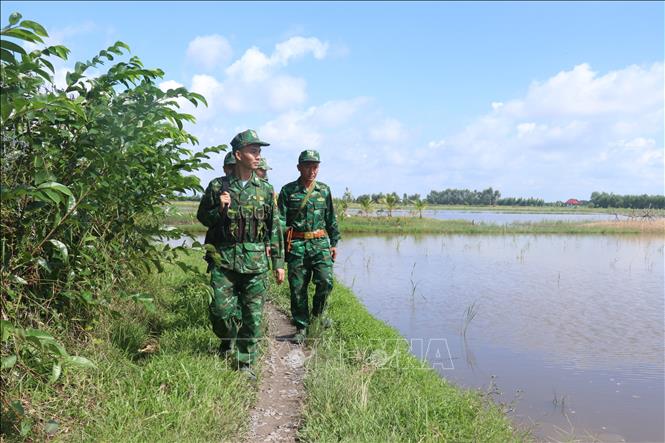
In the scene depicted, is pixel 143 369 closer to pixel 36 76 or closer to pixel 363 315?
pixel 36 76

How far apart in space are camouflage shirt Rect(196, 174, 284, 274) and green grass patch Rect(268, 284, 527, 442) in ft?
3.85

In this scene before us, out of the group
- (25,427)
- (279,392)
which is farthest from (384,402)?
(25,427)

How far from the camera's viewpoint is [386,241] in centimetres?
2520

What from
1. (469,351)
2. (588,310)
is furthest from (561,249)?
(469,351)

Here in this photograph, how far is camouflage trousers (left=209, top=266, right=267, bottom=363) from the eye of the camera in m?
4.46

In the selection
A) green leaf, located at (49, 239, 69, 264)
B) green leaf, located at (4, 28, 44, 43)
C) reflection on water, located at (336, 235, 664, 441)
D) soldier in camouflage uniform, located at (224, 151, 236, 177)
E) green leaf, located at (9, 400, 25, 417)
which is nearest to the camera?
green leaf, located at (4, 28, 44, 43)

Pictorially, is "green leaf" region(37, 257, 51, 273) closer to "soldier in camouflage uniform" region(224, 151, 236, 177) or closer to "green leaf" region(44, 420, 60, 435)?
"green leaf" region(44, 420, 60, 435)

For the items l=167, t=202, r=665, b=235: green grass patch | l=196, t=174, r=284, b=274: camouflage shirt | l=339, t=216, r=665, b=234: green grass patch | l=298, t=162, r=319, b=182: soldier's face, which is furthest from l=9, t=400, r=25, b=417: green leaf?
l=339, t=216, r=665, b=234: green grass patch

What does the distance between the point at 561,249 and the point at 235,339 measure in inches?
816

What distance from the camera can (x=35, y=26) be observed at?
2301 mm

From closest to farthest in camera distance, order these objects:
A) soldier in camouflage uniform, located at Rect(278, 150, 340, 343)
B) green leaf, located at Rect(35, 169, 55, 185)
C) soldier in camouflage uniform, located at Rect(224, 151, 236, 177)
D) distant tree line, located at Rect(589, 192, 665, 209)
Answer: green leaf, located at Rect(35, 169, 55, 185) < soldier in camouflage uniform, located at Rect(278, 150, 340, 343) < soldier in camouflage uniform, located at Rect(224, 151, 236, 177) < distant tree line, located at Rect(589, 192, 665, 209)

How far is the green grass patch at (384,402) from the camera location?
3.82 meters

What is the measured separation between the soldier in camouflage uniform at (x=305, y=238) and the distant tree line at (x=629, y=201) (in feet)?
300

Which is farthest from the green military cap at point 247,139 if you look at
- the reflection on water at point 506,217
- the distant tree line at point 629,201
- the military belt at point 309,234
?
the distant tree line at point 629,201
